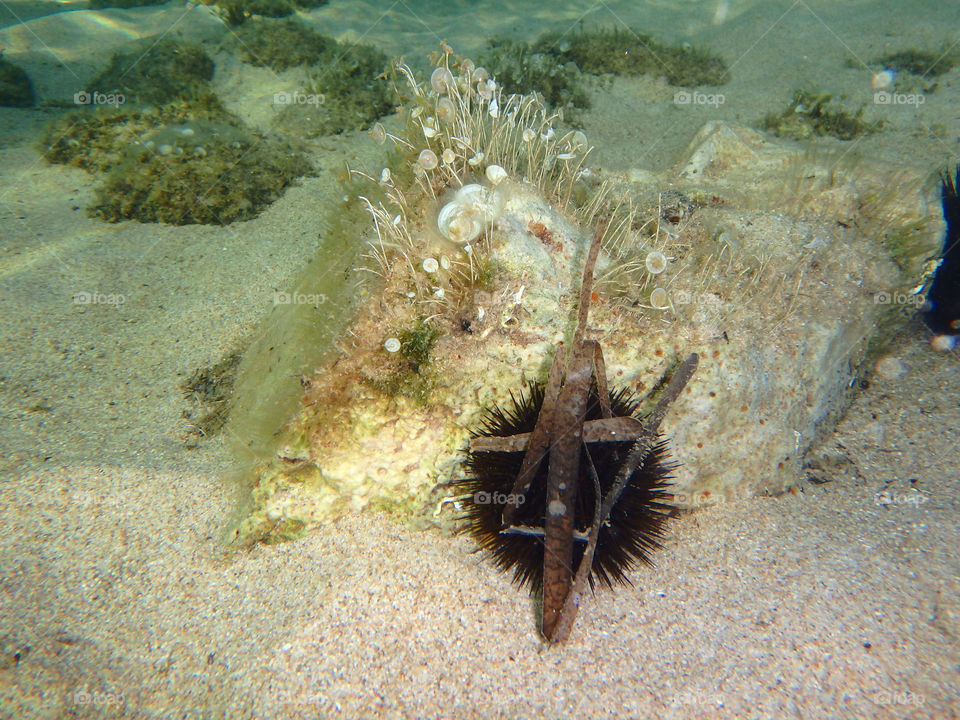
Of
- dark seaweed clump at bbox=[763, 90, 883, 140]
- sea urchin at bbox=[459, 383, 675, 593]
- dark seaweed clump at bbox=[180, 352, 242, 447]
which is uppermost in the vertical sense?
dark seaweed clump at bbox=[763, 90, 883, 140]

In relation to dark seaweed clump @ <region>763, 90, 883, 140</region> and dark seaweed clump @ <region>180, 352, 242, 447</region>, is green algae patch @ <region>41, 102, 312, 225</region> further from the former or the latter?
dark seaweed clump @ <region>763, 90, 883, 140</region>

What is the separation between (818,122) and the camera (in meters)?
7.48

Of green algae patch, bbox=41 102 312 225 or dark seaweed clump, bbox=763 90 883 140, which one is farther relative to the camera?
dark seaweed clump, bbox=763 90 883 140

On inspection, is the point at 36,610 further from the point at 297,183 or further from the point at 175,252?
the point at 297,183

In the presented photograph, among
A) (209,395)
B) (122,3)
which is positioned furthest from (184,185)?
(122,3)

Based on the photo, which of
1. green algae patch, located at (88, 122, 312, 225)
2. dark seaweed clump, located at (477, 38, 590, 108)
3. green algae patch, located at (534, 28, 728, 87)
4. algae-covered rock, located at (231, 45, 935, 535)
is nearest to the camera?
algae-covered rock, located at (231, 45, 935, 535)

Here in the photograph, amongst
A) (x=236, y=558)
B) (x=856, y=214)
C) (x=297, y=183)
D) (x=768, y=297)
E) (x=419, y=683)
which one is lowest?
(x=236, y=558)

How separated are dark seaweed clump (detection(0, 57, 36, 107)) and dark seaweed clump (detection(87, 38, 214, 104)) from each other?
999mm

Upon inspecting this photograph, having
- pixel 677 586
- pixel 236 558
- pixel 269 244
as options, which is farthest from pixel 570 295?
Answer: pixel 269 244

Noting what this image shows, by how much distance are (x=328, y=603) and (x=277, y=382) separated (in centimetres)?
160

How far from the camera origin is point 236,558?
2.96 m

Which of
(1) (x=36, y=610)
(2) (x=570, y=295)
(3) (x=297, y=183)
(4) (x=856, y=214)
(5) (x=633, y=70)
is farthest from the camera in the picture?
(5) (x=633, y=70)

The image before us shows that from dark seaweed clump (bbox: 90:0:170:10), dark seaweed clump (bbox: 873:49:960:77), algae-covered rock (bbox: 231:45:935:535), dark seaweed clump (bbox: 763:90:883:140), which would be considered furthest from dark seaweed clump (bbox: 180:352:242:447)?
dark seaweed clump (bbox: 90:0:170:10)

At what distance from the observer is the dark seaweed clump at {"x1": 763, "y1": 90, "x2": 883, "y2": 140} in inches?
287
